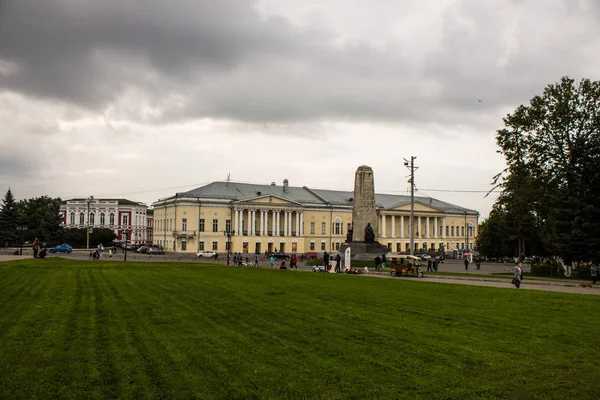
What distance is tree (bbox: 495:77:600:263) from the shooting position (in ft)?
115

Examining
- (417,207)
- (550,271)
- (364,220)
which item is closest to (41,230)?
(364,220)

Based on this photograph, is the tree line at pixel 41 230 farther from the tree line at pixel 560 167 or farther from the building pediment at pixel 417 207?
the tree line at pixel 560 167

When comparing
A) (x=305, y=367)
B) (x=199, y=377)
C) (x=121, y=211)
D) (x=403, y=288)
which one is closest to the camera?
(x=199, y=377)

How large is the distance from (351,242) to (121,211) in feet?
238

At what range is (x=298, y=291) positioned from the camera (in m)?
20.2

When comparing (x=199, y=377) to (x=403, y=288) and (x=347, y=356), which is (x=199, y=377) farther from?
(x=403, y=288)

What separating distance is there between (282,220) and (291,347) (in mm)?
83650

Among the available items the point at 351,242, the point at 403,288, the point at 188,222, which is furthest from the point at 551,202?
the point at 188,222

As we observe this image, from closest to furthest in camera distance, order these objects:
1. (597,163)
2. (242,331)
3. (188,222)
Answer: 1. (242,331)
2. (597,163)
3. (188,222)

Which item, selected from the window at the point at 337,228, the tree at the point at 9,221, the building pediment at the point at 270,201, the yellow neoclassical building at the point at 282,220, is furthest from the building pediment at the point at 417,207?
the tree at the point at 9,221

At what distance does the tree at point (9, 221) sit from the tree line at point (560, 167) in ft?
238

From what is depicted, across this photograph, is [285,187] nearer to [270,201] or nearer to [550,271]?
[270,201]

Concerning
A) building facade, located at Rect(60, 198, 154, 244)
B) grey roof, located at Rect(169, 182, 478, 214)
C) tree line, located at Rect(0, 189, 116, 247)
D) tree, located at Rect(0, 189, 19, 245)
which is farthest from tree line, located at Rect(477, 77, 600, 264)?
building facade, located at Rect(60, 198, 154, 244)

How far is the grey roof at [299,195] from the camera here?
8912 centimetres
